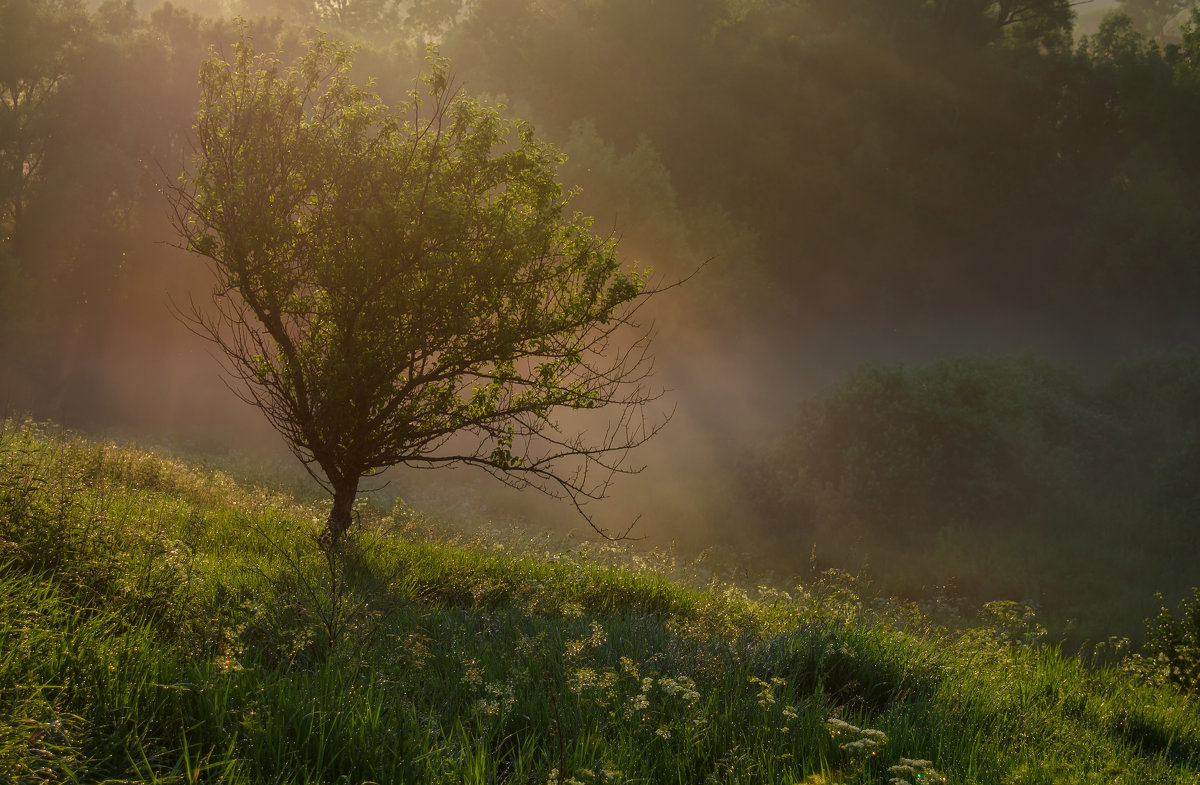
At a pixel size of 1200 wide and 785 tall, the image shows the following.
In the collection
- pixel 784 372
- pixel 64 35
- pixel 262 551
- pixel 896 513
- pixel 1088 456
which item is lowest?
pixel 262 551

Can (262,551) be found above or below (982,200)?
below

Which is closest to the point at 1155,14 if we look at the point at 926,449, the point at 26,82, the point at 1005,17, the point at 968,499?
the point at 1005,17

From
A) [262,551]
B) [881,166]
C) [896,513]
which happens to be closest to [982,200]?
[881,166]

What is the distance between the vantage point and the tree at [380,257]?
7.51 meters

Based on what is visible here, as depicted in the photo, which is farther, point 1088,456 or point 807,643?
point 1088,456

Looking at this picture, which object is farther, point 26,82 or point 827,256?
point 827,256

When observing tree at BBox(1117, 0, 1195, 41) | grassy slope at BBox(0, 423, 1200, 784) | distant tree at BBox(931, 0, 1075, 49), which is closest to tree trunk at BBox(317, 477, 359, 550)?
grassy slope at BBox(0, 423, 1200, 784)

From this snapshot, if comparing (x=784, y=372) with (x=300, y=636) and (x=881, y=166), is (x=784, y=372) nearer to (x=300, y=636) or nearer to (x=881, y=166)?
(x=881, y=166)

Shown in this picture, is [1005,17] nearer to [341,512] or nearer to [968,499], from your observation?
[968,499]

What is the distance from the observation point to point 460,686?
471 cm

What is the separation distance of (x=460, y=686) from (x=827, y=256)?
1644 inches

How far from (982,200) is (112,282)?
147ft

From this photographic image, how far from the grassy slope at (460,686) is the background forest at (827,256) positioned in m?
6.13

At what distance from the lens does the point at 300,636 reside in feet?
15.0
